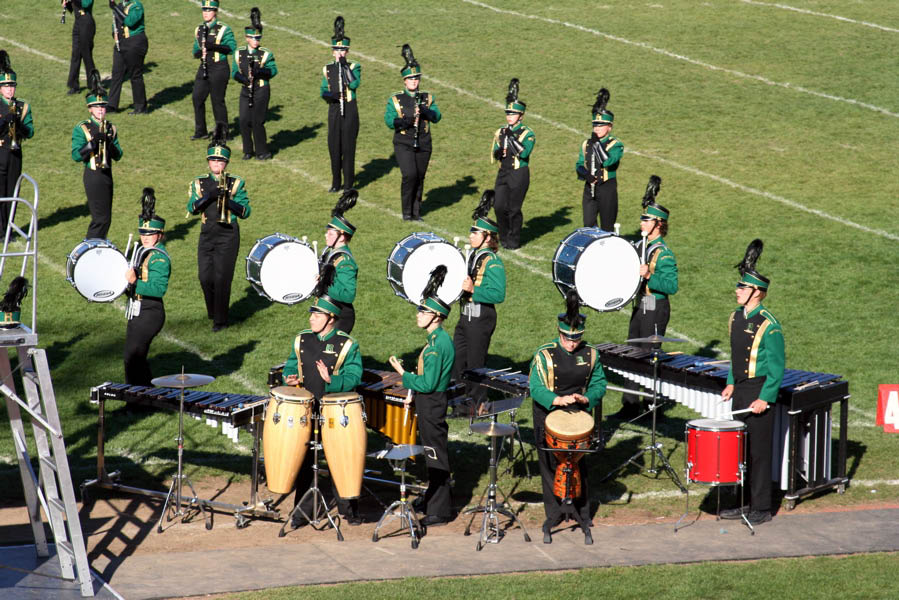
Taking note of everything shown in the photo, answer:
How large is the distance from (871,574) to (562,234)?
29.2ft

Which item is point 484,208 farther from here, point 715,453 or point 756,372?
point 715,453

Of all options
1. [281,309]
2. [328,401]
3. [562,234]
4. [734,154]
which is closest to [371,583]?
[328,401]

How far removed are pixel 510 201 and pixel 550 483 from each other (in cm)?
721

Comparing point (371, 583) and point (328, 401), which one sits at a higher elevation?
point (328, 401)

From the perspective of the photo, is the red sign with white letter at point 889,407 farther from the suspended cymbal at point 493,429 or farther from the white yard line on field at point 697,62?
the white yard line on field at point 697,62

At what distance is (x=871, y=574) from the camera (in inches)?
344

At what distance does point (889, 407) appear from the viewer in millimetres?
11008

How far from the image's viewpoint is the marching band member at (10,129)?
1588 cm

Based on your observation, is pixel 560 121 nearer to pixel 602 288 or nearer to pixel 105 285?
pixel 602 288

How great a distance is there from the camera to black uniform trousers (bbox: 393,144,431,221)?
664 inches

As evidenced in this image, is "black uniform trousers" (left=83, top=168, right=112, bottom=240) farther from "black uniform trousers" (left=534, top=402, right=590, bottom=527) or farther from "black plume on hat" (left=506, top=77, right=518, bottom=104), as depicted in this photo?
"black uniform trousers" (left=534, top=402, right=590, bottom=527)

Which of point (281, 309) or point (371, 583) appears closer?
point (371, 583)

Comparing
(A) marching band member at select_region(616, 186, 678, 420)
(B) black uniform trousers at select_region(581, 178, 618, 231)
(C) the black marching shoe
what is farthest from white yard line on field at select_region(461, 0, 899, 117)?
(C) the black marching shoe

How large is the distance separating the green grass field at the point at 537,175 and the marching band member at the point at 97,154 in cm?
97
